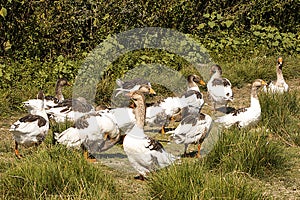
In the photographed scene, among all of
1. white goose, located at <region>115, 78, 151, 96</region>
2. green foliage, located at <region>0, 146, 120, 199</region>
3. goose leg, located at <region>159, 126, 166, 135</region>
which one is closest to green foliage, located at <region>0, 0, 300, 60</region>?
white goose, located at <region>115, 78, 151, 96</region>

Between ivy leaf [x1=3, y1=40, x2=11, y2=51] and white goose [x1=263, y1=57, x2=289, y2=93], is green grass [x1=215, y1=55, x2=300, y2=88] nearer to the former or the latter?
white goose [x1=263, y1=57, x2=289, y2=93]

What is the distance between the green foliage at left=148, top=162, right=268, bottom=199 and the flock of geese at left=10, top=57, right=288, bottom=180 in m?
0.67

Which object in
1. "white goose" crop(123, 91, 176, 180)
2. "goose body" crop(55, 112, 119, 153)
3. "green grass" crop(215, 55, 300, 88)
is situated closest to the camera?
"white goose" crop(123, 91, 176, 180)

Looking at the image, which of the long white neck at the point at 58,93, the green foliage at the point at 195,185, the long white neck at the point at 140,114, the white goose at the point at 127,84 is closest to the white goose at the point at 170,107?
the white goose at the point at 127,84

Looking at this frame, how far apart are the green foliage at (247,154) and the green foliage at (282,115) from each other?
1.02 metres

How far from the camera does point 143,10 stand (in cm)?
1309

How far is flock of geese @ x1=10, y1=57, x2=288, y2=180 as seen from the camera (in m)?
6.57

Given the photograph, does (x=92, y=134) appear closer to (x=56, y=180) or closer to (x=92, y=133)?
(x=92, y=133)

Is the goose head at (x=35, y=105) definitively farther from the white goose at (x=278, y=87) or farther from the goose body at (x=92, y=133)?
the white goose at (x=278, y=87)

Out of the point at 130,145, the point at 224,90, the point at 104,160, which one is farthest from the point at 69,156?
the point at 224,90

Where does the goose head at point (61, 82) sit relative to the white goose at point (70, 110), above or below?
above

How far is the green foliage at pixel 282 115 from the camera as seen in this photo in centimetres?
809

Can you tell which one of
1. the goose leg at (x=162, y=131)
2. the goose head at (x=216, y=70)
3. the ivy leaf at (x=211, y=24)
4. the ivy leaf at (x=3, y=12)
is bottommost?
the goose leg at (x=162, y=131)

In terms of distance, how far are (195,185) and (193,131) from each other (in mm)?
2158
